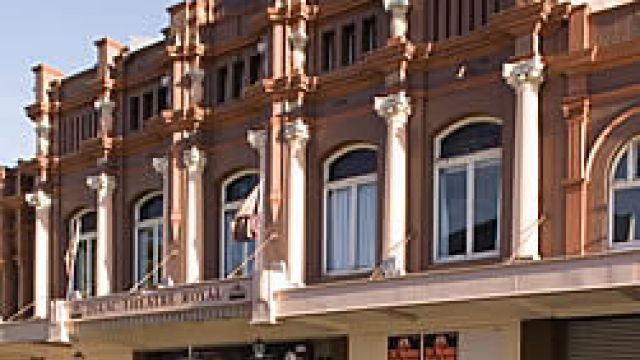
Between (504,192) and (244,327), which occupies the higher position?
(504,192)

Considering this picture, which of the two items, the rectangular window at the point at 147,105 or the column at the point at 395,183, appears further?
the rectangular window at the point at 147,105

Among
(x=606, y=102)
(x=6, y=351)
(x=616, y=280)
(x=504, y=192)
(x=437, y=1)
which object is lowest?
(x=6, y=351)

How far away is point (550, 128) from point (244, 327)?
8531mm

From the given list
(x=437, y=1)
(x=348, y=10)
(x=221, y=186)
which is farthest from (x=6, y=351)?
(x=437, y=1)

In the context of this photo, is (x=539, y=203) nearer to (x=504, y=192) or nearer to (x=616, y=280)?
(x=504, y=192)

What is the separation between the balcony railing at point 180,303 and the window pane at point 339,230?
6.83 ft

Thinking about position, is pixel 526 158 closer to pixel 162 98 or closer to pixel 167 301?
pixel 167 301

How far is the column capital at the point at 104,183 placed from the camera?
30062 mm

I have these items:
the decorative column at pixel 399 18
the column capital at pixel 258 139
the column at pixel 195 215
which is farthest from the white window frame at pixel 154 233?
the decorative column at pixel 399 18

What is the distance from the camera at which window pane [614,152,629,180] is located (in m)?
19.4

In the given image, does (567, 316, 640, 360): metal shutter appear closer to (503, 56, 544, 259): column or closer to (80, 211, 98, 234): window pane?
(503, 56, 544, 259): column

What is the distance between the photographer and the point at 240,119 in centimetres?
2677

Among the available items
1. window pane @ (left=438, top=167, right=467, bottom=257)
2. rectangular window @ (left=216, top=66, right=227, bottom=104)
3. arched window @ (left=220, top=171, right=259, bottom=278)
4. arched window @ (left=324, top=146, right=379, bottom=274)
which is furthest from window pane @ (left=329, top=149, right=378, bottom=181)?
rectangular window @ (left=216, top=66, right=227, bottom=104)

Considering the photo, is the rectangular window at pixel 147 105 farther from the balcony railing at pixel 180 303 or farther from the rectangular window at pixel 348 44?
the rectangular window at pixel 348 44
